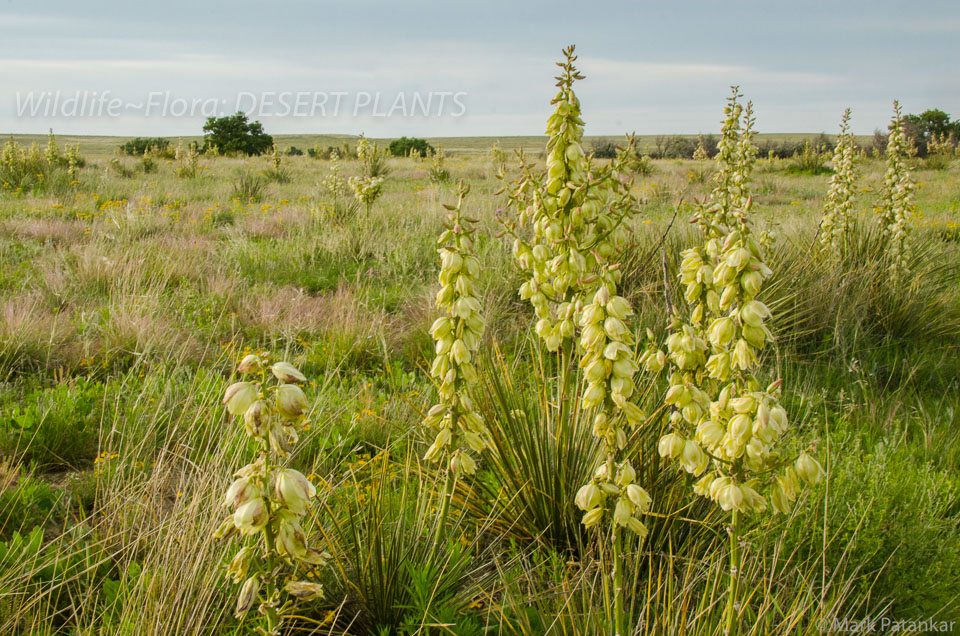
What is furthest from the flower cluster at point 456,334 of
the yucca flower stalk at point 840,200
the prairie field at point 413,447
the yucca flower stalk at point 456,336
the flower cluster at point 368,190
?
the flower cluster at point 368,190

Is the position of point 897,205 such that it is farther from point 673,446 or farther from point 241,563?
point 241,563

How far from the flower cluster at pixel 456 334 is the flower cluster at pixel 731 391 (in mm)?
495

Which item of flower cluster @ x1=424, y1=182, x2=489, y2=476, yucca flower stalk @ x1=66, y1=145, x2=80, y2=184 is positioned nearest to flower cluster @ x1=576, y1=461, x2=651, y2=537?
flower cluster @ x1=424, y1=182, x2=489, y2=476

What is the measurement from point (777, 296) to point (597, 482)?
129 inches

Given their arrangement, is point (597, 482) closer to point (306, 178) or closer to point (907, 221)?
point (907, 221)

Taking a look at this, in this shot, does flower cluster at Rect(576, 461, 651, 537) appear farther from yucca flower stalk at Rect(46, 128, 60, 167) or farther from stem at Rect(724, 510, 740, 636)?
yucca flower stalk at Rect(46, 128, 60, 167)

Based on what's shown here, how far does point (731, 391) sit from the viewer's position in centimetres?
133

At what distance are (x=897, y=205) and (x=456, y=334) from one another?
4779mm

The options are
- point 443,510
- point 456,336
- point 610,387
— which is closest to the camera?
point 610,387

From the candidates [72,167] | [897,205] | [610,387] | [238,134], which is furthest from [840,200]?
[238,134]

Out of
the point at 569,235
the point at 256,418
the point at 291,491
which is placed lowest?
the point at 291,491

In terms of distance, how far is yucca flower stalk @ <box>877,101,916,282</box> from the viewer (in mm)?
4785

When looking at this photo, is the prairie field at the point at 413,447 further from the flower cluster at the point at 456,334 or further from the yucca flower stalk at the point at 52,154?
the yucca flower stalk at the point at 52,154

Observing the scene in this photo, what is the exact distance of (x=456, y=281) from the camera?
1692mm
